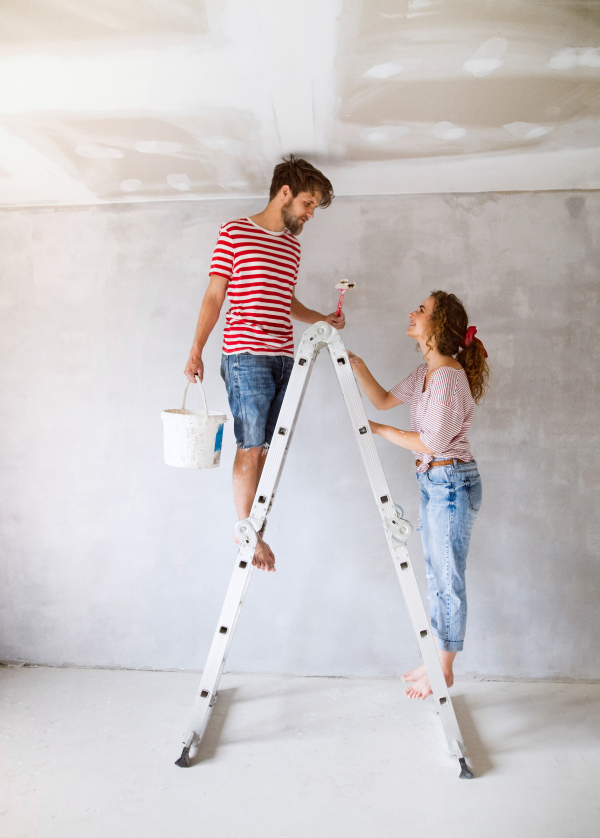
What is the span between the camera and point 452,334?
2279 mm

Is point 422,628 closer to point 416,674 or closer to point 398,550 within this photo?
point 398,550

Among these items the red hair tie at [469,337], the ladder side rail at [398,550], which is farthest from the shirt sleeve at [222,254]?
the red hair tie at [469,337]

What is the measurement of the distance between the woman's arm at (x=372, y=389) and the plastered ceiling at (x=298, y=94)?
2.85 ft

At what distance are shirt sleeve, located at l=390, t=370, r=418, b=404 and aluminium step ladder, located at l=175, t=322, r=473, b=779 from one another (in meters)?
0.47

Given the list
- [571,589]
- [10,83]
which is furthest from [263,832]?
[10,83]

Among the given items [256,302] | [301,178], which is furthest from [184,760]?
[301,178]

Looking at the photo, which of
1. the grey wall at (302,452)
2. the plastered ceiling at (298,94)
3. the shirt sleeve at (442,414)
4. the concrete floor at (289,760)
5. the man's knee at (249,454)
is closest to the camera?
the plastered ceiling at (298,94)

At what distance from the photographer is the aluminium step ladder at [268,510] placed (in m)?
2.05

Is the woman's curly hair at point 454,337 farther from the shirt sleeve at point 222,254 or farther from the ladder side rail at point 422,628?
the shirt sleeve at point 222,254

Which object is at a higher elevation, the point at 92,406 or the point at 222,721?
the point at 92,406

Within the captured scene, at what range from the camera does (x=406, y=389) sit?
246 cm

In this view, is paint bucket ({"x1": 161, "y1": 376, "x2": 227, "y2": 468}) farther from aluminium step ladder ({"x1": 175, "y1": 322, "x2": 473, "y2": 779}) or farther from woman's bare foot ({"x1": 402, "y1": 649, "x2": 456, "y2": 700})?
woman's bare foot ({"x1": 402, "y1": 649, "x2": 456, "y2": 700})

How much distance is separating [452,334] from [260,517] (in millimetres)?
1061

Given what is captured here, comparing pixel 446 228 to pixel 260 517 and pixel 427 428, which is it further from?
pixel 260 517
